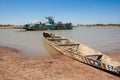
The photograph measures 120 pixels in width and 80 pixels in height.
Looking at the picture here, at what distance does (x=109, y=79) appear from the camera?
5926 millimetres

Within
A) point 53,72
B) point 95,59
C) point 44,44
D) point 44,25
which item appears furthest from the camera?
point 44,25

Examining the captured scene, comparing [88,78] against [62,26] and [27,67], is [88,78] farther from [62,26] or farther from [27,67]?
[62,26]

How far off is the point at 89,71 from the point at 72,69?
0.77m

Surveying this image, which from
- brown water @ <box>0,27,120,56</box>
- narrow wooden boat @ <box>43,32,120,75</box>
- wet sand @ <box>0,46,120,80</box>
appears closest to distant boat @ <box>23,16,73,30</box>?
brown water @ <box>0,27,120,56</box>

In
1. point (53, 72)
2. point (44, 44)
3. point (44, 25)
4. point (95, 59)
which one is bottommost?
point (44, 44)

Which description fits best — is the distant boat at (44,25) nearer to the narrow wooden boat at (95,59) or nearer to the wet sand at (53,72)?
the narrow wooden boat at (95,59)

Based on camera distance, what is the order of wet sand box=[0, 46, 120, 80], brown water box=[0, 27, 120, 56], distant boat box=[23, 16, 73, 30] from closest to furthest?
1. wet sand box=[0, 46, 120, 80]
2. brown water box=[0, 27, 120, 56]
3. distant boat box=[23, 16, 73, 30]

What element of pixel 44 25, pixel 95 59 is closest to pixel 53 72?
pixel 95 59

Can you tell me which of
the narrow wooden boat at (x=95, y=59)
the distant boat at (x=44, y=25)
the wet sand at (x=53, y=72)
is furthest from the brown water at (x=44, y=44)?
the distant boat at (x=44, y=25)

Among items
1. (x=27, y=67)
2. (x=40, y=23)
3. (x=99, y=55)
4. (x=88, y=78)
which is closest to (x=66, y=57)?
(x=99, y=55)

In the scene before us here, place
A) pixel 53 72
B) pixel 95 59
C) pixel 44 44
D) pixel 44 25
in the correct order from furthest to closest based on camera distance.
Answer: pixel 44 25 → pixel 44 44 → pixel 95 59 → pixel 53 72

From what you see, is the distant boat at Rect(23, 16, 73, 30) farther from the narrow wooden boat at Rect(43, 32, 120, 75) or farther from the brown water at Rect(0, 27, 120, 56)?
the narrow wooden boat at Rect(43, 32, 120, 75)

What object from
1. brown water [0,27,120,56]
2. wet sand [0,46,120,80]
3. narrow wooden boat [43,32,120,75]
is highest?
narrow wooden boat [43,32,120,75]

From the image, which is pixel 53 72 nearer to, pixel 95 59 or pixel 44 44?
pixel 95 59
